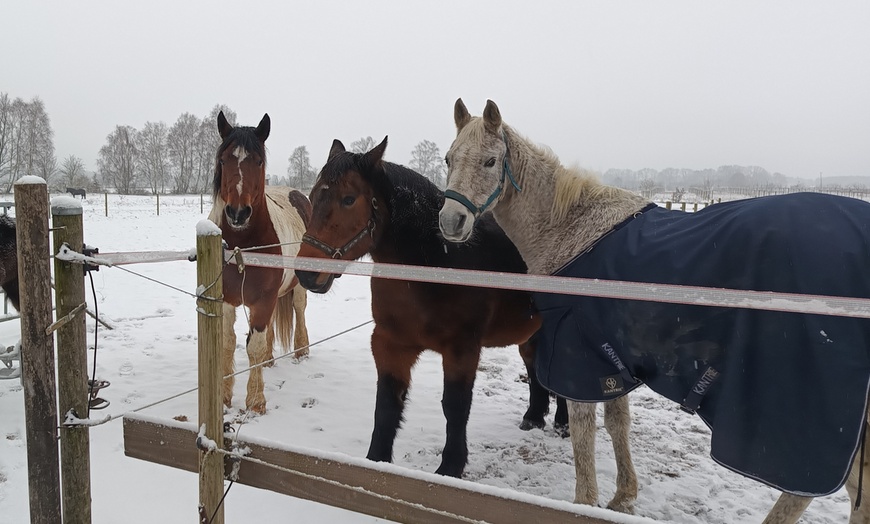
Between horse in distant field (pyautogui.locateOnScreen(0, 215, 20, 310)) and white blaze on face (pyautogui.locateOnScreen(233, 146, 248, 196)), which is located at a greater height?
white blaze on face (pyautogui.locateOnScreen(233, 146, 248, 196))

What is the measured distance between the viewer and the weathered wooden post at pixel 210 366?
66.8 inches

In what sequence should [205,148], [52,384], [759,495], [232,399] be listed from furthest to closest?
1. [205,148]
2. [232,399]
3. [759,495]
4. [52,384]

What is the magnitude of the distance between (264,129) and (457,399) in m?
2.75

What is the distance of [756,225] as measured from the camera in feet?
6.07

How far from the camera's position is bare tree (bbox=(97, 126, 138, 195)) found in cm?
5759

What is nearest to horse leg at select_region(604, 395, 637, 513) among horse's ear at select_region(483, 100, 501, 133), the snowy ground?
the snowy ground

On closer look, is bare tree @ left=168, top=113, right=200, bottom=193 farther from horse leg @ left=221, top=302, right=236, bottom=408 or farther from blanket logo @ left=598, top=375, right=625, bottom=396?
blanket logo @ left=598, top=375, right=625, bottom=396

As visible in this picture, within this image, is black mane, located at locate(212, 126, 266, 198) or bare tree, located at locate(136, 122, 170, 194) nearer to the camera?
black mane, located at locate(212, 126, 266, 198)

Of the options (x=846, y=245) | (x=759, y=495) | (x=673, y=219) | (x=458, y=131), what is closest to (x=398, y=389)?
(x=458, y=131)

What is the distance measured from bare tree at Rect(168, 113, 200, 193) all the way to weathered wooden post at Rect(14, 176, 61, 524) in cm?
6598

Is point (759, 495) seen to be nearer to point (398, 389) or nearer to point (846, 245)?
point (846, 245)

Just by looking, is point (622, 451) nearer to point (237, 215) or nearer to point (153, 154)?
point (237, 215)

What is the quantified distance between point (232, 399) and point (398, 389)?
2.16 m

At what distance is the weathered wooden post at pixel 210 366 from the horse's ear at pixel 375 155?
1218 millimetres
